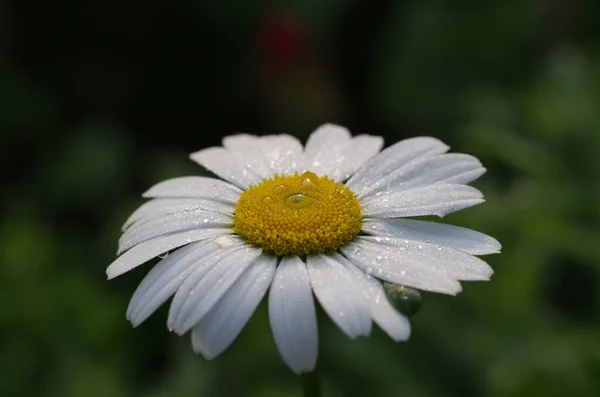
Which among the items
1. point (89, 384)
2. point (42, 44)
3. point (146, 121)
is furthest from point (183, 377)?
point (42, 44)

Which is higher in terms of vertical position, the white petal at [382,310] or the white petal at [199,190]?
the white petal at [199,190]

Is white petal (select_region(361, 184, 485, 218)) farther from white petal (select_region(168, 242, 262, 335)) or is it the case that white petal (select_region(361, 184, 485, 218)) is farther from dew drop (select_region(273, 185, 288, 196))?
white petal (select_region(168, 242, 262, 335))

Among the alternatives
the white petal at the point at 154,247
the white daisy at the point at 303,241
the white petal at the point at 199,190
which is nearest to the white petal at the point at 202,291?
the white daisy at the point at 303,241

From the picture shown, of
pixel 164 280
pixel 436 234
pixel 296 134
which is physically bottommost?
pixel 296 134

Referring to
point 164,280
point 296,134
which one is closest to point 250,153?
point 164,280

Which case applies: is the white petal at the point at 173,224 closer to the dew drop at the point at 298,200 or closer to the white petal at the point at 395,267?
the dew drop at the point at 298,200

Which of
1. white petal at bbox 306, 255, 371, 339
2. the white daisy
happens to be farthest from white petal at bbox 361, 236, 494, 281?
→ white petal at bbox 306, 255, 371, 339

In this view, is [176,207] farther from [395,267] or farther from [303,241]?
[395,267]
